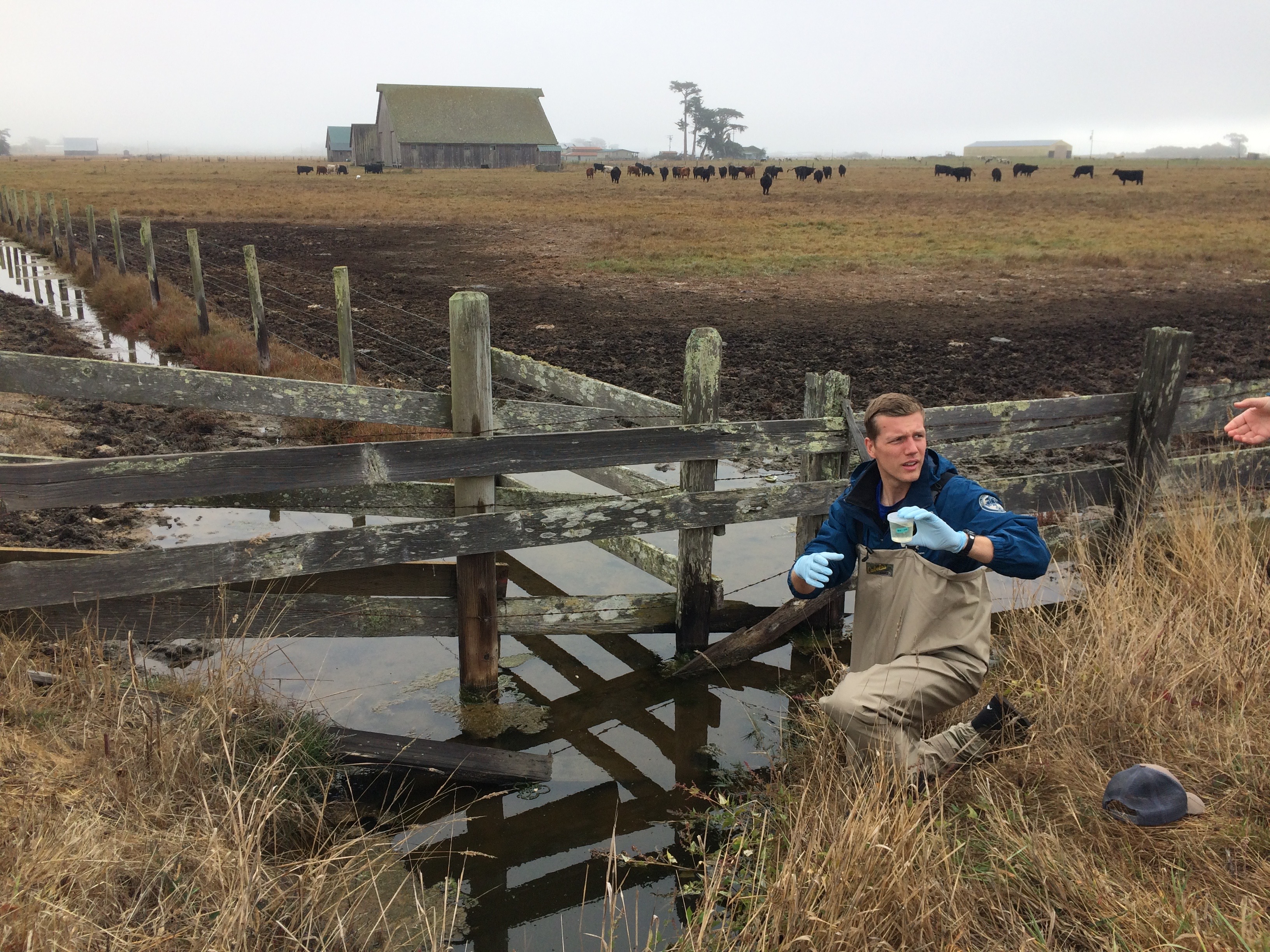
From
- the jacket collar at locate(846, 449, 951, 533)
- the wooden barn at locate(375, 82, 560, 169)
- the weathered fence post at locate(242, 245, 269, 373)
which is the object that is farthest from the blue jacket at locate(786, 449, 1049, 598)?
the wooden barn at locate(375, 82, 560, 169)

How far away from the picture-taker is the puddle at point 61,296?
13883mm

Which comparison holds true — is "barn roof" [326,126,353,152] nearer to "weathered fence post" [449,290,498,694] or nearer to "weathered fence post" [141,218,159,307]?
"weathered fence post" [141,218,159,307]

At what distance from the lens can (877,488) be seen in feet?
11.5

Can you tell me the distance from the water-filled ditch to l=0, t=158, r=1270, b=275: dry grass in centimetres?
1580

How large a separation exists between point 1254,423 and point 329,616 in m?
3.95

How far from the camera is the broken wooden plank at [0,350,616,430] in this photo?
4.46 m

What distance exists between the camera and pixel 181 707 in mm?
3875

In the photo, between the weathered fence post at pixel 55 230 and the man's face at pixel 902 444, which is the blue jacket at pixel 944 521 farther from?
the weathered fence post at pixel 55 230

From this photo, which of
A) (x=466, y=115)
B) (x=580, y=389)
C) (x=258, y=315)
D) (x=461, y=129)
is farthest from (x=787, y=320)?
(x=466, y=115)

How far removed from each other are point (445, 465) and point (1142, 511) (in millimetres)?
4186

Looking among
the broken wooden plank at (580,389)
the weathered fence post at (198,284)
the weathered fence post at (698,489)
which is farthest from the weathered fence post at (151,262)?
the weathered fence post at (698,489)


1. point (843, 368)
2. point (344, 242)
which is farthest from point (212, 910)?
point (344, 242)

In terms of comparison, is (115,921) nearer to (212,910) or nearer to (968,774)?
(212,910)

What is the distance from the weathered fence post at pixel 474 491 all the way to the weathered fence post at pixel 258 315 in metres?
7.13
